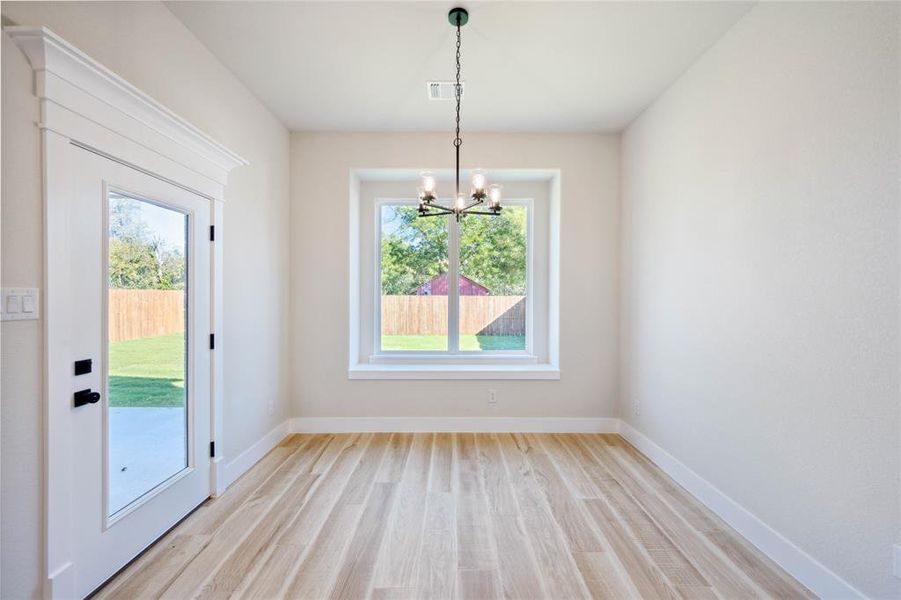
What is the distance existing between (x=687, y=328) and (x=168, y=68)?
12.0 feet

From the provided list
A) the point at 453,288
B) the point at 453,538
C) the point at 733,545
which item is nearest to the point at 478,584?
the point at 453,538

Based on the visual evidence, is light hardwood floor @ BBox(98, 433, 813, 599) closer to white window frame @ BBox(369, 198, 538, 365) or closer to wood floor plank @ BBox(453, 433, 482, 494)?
wood floor plank @ BBox(453, 433, 482, 494)

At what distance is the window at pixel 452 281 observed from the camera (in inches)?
165

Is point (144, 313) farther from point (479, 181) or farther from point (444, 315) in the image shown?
point (444, 315)

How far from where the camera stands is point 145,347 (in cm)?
198

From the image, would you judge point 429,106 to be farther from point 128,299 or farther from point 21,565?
point 21,565

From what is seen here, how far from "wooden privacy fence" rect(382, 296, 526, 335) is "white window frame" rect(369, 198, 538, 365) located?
0.26ft

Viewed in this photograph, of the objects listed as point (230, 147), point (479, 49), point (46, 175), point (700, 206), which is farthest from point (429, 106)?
point (46, 175)

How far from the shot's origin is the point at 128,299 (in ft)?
6.19

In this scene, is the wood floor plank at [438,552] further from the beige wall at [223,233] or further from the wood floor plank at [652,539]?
the beige wall at [223,233]

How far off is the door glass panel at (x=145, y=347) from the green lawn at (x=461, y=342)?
2207 mm

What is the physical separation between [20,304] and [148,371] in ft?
2.35

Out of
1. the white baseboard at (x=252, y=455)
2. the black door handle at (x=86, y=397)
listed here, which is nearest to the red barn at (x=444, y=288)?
the white baseboard at (x=252, y=455)

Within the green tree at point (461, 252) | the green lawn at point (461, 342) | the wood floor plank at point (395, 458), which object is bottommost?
the wood floor plank at point (395, 458)
